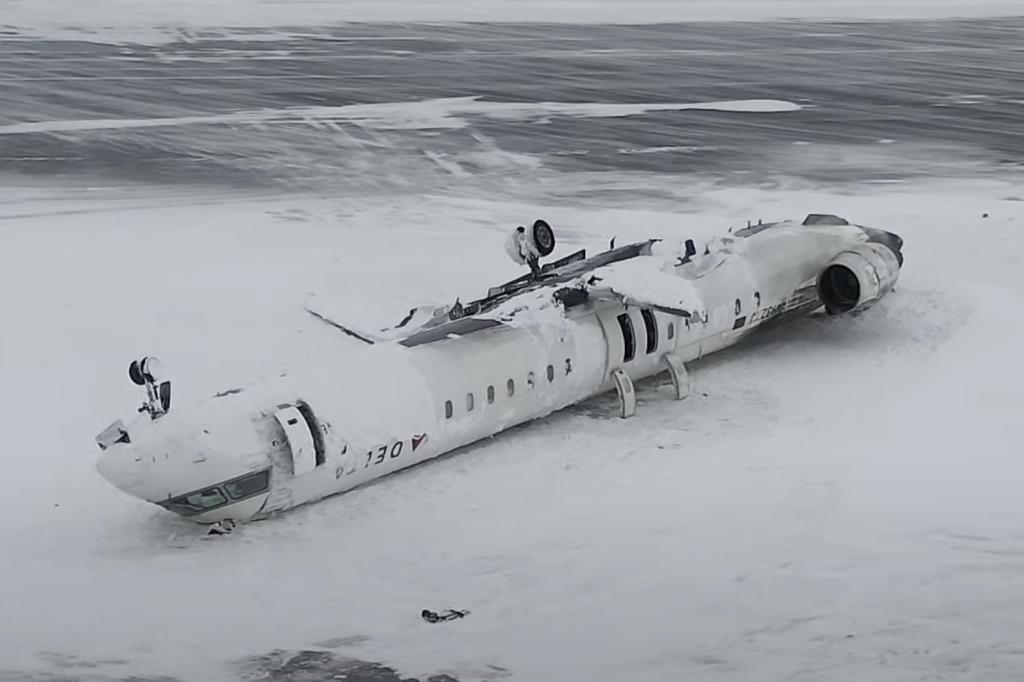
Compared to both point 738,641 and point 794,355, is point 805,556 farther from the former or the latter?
point 794,355

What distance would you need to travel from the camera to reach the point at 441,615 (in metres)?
20.7

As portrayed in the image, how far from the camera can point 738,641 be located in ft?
65.7

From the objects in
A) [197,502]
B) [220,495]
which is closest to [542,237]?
[220,495]

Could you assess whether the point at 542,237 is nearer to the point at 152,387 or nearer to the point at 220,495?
the point at 152,387

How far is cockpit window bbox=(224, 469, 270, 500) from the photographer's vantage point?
2211cm

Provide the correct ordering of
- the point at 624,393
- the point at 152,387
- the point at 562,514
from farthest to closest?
the point at 624,393 → the point at 562,514 → the point at 152,387

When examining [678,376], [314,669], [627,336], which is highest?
[627,336]

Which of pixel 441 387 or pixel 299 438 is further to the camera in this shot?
pixel 441 387

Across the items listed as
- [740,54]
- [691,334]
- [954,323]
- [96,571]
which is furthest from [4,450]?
[740,54]

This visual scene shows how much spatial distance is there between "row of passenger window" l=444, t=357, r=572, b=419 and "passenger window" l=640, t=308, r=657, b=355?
215cm

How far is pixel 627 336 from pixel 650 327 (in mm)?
613

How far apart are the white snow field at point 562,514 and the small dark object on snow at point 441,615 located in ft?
0.67

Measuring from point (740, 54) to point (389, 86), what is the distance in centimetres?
1673

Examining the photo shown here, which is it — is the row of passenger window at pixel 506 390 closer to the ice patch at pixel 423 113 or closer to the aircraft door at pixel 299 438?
the aircraft door at pixel 299 438
